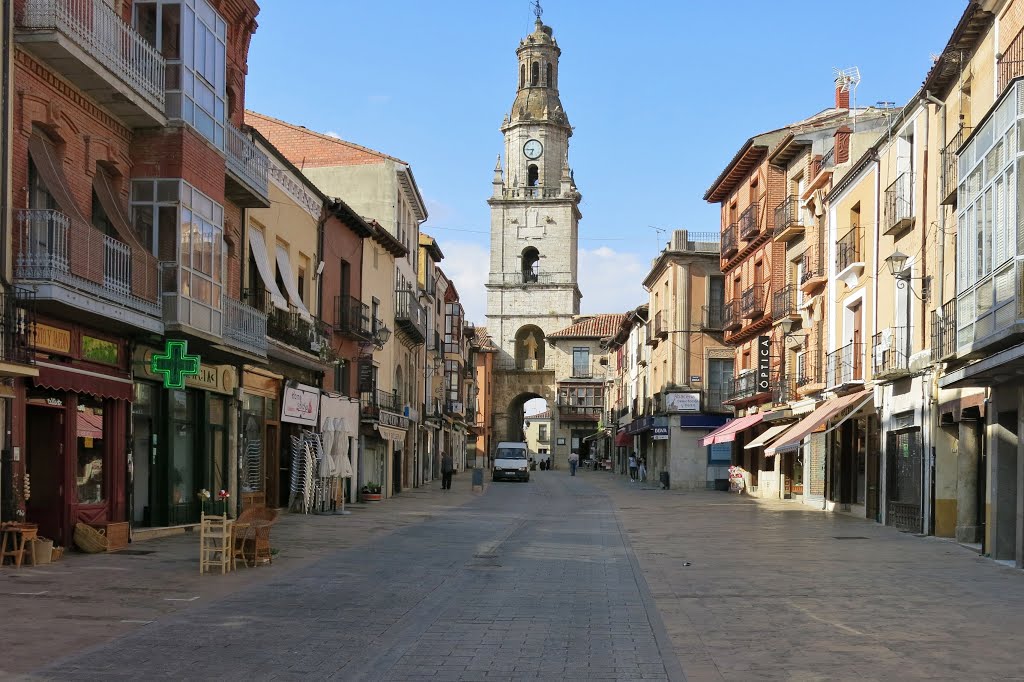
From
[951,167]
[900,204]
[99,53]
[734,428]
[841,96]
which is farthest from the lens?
[841,96]

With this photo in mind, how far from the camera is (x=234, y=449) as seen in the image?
81.4 ft

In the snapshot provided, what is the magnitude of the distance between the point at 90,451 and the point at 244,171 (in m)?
6.88

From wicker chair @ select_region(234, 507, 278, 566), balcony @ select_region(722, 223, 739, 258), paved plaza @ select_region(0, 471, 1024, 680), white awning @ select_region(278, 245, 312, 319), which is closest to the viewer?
paved plaza @ select_region(0, 471, 1024, 680)

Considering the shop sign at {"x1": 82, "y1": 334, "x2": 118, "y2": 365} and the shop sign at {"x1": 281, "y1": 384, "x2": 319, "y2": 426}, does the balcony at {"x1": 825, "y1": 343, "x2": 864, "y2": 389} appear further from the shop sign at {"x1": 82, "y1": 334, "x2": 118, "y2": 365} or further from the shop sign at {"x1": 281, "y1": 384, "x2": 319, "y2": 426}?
the shop sign at {"x1": 82, "y1": 334, "x2": 118, "y2": 365}

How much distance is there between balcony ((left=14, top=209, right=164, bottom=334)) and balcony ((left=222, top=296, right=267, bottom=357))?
2976 mm

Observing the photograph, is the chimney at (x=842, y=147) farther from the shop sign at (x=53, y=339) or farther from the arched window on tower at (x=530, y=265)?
the arched window on tower at (x=530, y=265)

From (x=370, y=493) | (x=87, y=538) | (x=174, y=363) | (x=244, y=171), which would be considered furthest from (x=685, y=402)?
(x=87, y=538)

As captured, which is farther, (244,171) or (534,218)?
(534,218)

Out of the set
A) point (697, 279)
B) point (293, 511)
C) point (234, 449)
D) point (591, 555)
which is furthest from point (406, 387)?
point (591, 555)


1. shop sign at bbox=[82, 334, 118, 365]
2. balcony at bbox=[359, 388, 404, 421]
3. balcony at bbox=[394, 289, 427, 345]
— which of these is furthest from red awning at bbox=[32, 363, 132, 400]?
balcony at bbox=[394, 289, 427, 345]

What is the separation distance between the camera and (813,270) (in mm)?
34906

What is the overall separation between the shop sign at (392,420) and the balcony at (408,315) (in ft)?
11.1

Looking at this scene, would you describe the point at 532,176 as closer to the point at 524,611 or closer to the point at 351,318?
the point at 351,318

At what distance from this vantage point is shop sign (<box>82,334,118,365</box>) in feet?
57.7
